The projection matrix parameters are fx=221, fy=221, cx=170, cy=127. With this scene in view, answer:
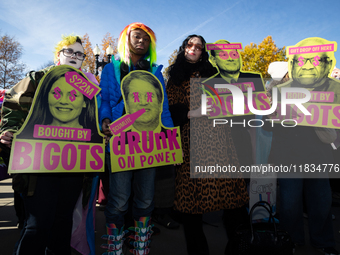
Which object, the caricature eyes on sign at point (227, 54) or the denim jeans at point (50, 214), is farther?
the caricature eyes on sign at point (227, 54)

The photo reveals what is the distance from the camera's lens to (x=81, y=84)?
159cm

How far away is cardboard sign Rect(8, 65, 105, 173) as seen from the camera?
135 cm

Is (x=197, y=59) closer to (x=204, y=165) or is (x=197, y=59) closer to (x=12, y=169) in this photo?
(x=204, y=165)

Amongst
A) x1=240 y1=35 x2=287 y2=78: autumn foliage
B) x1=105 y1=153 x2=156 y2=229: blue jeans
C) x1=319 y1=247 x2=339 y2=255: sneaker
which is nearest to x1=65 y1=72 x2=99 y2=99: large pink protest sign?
x1=105 y1=153 x2=156 y2=229: blue jeans

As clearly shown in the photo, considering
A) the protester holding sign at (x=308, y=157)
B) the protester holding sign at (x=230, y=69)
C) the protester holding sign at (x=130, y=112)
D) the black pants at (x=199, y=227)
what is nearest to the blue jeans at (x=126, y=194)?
the protester holding sign at (x=130, y=112)

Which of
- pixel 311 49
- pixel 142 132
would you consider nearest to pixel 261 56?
pixel 311 49

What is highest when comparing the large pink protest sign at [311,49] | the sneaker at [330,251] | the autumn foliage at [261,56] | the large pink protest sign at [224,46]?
the autumn foliage at [261,56]

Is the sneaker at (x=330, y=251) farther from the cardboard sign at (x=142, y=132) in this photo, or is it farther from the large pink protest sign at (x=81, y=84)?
the large pink protest sign at (x=81, y=84)

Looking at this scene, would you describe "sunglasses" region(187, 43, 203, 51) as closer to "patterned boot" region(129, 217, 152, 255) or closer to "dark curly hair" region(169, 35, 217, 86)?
"dark curly hair" region(169, 35, 217, 86)

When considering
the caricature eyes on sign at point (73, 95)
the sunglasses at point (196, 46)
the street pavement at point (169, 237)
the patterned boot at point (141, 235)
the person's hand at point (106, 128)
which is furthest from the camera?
the street pavement at point (169, 237)

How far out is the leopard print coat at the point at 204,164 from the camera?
1678 mm

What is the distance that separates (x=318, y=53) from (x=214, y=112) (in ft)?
3.46

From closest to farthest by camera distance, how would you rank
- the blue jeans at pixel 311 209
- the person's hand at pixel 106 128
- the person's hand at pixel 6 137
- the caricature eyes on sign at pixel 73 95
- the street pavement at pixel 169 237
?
the person's hand at pixel 6 137, the caricature eyes on sign at pixel 73 95, the person's hand at pixel 106 128, the blue jeans at pixel 311 209, the street pavement at pixel 169 237

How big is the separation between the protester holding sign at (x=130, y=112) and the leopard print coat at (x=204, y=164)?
211mm
